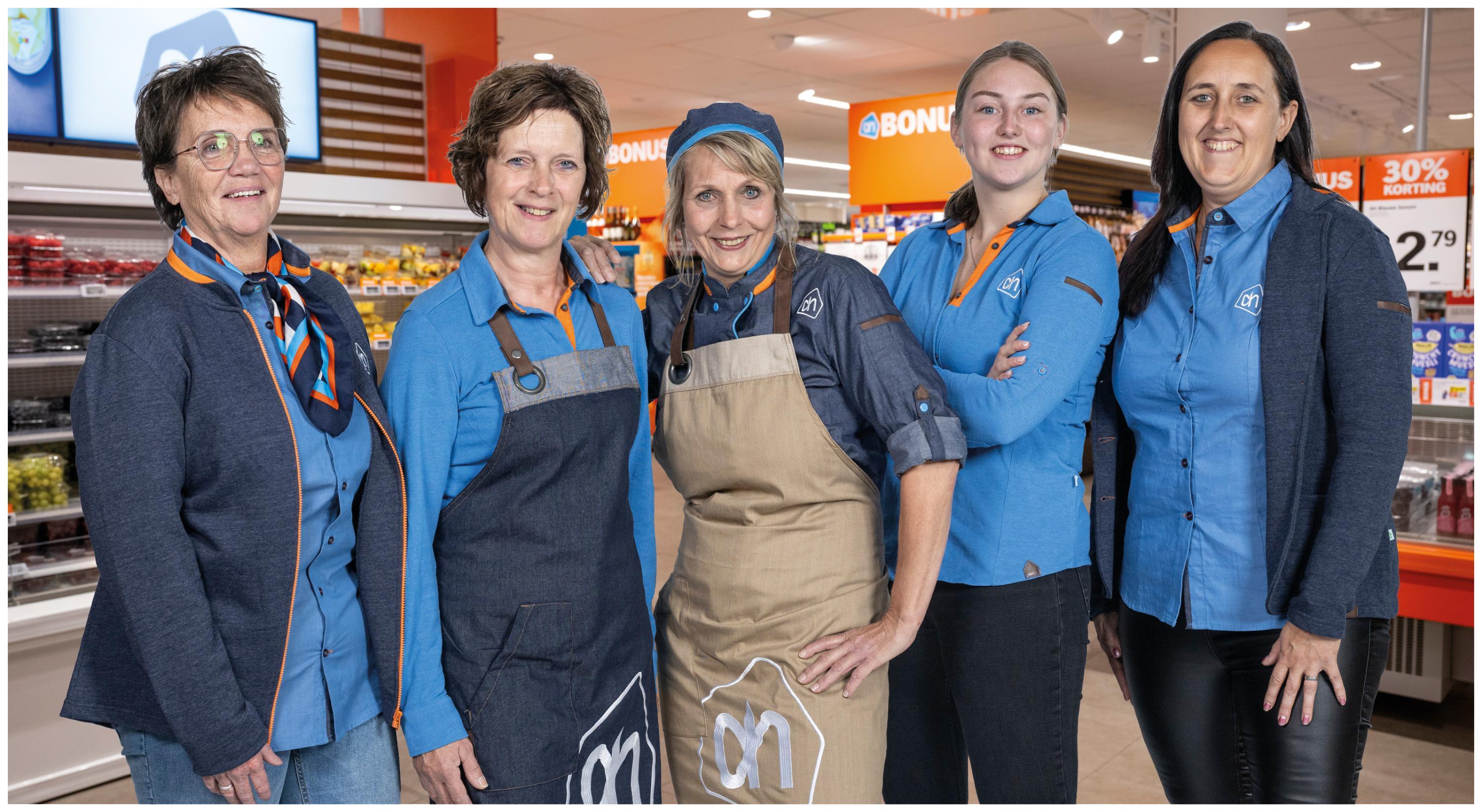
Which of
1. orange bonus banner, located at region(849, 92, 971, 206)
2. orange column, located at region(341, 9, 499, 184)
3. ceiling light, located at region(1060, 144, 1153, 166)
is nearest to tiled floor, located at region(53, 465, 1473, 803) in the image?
orange column, located at region(341, 9, 499, 184)

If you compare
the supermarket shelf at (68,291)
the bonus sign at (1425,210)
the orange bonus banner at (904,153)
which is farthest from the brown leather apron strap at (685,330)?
the orange bonus banner at (904,153)

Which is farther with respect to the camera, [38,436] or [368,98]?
[368,98]

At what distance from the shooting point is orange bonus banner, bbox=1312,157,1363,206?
199 inches

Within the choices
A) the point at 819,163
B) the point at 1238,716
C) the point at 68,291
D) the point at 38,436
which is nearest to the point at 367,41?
the point at 68,291

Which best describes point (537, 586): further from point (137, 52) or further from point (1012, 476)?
point (137, 52)

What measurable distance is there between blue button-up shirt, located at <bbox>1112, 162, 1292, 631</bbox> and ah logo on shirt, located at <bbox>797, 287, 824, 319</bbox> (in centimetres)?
61

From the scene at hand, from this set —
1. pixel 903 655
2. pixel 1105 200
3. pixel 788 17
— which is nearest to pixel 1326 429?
pixel 903 655

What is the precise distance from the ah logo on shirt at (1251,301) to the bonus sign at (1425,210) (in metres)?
3.56

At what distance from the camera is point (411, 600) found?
1.52 m

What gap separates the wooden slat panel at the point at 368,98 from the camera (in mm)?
4422

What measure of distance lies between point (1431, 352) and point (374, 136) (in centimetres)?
443

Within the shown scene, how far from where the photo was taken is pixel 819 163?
17.8m

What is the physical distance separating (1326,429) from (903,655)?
80cm

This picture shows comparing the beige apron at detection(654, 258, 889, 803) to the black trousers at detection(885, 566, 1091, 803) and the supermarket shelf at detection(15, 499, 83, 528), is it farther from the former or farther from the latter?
the supermarket shelf at detection(15, 499, 83, 528)
